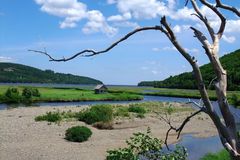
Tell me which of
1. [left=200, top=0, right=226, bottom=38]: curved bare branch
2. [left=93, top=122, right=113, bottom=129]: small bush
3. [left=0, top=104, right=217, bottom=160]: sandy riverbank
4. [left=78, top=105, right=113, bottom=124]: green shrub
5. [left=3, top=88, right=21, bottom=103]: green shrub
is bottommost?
[left=0, top=104, right=217, bottom=160]: sandy riverbank

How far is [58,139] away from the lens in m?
40.0

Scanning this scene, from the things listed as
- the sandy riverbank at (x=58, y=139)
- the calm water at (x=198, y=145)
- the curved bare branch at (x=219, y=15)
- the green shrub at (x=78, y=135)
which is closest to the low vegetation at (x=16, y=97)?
the sandy riverbank at (x=58, y=139)

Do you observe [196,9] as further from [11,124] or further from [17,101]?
[17,101]

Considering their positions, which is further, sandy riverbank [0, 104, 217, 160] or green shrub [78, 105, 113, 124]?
green shrub [78, 105, 113, 124]

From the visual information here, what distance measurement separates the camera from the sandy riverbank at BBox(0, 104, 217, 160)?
3219 cm

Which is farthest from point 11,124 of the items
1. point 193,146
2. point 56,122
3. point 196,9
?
point 196,9

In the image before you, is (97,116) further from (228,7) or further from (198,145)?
(228,7)

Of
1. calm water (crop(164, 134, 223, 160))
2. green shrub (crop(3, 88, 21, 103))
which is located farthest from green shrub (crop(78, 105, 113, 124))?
green shrub (crop(3, 88, 21, 103))

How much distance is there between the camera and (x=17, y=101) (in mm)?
105875

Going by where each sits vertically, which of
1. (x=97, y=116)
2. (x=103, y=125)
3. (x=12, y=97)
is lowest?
(x=103, y=125)

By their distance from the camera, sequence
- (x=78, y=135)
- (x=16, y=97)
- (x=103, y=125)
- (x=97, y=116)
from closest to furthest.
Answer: (x=78, y=135) → (x=103, y=125) → (x=97, y=116) → (x=16, y=97)

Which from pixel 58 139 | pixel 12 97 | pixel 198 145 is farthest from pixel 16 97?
pixel 198 145

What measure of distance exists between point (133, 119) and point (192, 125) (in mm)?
7882

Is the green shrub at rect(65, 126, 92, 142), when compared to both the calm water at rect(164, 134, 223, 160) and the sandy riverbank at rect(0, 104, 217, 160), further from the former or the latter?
the calm water at rect(164, 134, 223, 160)
